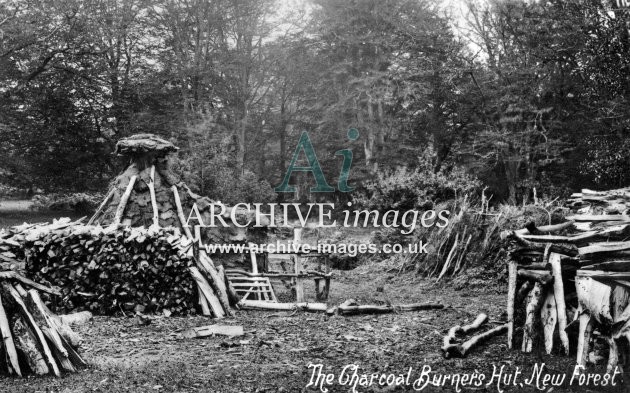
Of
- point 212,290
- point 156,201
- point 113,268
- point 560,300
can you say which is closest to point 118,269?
point 113,268

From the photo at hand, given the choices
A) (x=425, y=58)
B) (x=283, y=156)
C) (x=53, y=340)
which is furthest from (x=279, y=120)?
(x=53, y=340)

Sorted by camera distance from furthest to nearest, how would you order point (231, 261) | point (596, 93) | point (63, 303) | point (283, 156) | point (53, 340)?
point (283, 156) < point (596, 93) < point (231, 261) < point (63, 303) < point (53, 340)

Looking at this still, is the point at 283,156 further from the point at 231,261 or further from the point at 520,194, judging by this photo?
the point at 231,261

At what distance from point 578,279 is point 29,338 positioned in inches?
220

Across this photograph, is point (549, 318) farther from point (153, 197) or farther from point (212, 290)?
point (153, 197)

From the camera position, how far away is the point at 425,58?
83.1ft

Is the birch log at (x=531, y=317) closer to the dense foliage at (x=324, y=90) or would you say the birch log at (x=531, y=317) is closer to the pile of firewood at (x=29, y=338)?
the pile of firewood at (x=29, y=338)

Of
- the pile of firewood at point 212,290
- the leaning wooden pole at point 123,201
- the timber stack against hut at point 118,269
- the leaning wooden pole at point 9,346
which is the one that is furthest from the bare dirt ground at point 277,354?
the leaning wooden pole at point 123,201

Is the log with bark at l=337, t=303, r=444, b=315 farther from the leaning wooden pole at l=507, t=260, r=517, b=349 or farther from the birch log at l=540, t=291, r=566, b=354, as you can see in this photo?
the birch log at l=540, t=291, r=566, b=354

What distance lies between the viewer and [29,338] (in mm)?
5465

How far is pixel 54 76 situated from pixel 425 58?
16020mm

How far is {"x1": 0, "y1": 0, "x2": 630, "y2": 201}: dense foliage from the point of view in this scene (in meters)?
19.5

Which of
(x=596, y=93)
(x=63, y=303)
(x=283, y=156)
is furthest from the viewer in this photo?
(x=283, y=156)

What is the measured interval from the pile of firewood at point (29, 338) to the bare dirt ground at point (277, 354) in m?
0.18
